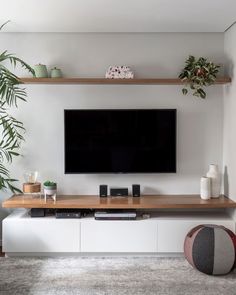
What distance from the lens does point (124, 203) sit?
397 centimetres

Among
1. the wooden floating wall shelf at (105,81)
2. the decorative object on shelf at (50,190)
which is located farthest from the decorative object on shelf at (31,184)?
the wooden floating wall shelf at (105,81)

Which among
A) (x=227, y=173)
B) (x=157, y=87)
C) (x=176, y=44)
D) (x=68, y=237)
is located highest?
(x=176, y=44)

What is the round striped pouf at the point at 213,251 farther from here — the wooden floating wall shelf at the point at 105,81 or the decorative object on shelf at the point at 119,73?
the decorative object on shelf at the point at 119,73

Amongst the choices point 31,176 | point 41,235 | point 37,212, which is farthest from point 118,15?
point 41,235

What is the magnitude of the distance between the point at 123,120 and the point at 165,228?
122cm

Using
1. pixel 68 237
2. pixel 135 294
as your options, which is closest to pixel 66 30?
pixel 68 237

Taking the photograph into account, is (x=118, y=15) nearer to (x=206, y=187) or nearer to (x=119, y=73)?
(x=119, y=73)

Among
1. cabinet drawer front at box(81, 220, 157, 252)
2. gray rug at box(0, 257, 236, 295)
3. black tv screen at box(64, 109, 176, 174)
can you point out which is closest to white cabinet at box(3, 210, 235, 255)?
cabinet drawer front at box(81, 220, 157, 252)

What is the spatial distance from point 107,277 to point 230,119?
2049mm

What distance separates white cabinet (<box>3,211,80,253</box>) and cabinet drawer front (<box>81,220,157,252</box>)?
0.40 feet

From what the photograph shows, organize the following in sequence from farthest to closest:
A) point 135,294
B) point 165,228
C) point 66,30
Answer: point 66,30 < point 165,228 < point 135,294

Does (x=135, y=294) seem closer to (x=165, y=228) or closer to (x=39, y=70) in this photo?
(x=165, y=228)

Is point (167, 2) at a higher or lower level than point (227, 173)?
higher

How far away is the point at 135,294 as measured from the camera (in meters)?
3.13
